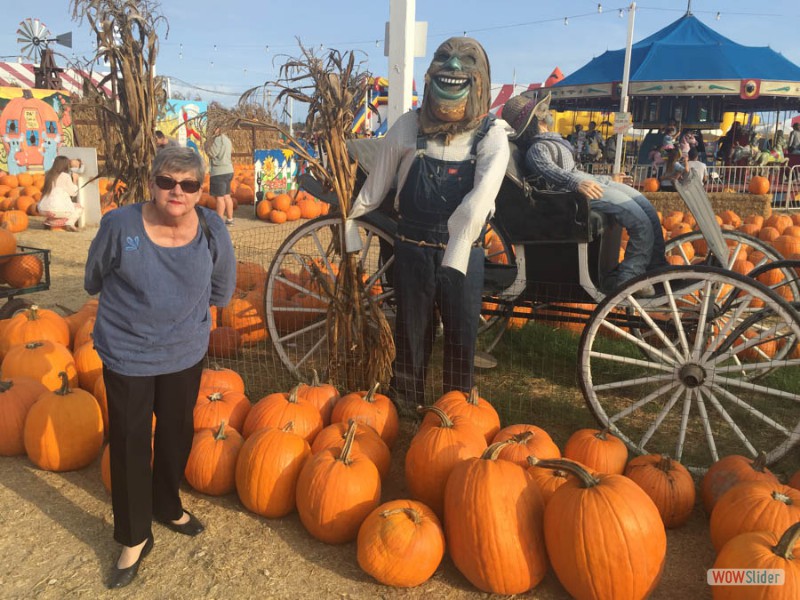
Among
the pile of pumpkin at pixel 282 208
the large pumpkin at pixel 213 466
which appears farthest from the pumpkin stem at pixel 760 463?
the pile of pumpkin at pixel 282 208

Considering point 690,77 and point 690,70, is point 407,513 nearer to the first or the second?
point 690,77

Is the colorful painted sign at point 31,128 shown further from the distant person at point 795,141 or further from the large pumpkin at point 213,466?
the distant person at point 795,141

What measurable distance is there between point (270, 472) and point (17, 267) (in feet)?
13.6

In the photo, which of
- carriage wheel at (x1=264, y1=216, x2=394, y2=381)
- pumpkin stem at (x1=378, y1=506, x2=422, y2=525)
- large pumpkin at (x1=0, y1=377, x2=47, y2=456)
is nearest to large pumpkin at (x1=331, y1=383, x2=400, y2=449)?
carriage wheel at (x1=264, y1=216, x2=394, y2=381)

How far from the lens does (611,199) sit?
3746 millimetres

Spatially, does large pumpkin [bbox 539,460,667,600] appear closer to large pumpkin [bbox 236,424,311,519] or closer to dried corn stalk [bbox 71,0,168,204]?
large pumpkin [bbox 236,424,311,519]

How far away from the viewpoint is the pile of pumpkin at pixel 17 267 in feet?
18.2

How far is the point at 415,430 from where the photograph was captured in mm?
3672

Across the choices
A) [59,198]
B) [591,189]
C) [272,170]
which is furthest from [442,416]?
[272,170]

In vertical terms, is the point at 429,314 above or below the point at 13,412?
above

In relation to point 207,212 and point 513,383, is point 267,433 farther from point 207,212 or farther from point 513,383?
point 513,383

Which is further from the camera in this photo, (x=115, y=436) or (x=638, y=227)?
(x=638, y=227)

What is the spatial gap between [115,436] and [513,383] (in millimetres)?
2800

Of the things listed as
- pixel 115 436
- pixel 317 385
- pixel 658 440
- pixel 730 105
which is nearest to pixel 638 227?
pixel 658 440
